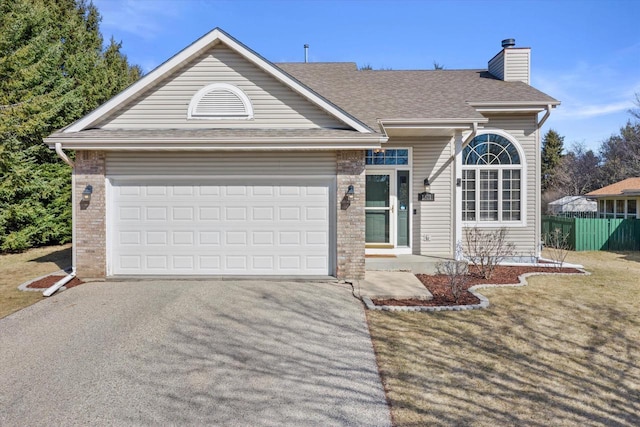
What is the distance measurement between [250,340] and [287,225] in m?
3.67

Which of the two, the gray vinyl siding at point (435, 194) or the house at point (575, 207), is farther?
the house at point (575, 207)

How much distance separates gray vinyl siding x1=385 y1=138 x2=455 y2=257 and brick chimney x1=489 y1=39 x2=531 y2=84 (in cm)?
369

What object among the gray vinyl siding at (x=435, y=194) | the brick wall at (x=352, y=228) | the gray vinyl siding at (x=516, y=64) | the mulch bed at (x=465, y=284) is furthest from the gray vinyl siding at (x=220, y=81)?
the gray vinyl siding at (x=516, y=64)

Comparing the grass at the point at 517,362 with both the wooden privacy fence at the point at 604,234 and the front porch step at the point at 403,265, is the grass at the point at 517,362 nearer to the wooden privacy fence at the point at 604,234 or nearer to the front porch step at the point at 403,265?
the front porch step at the point at 403,265

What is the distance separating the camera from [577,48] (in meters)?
15.6

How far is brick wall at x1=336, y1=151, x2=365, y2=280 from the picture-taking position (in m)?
8.49

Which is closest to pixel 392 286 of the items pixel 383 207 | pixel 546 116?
pixel 383 207

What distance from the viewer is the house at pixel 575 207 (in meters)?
31.5

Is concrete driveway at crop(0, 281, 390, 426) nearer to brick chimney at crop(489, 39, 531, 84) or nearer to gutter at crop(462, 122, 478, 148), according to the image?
gutter at crop(462, 122, 478, 148)

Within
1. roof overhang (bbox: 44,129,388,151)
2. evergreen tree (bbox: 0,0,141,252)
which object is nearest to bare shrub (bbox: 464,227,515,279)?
roof overhang (bbox: 44,129,388,151)

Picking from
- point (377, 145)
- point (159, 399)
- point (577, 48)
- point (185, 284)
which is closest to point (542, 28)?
point (577, 48)

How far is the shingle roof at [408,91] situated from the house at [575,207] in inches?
895

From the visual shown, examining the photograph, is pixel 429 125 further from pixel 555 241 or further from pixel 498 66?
pixel 555 241

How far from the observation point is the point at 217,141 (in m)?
8.22
